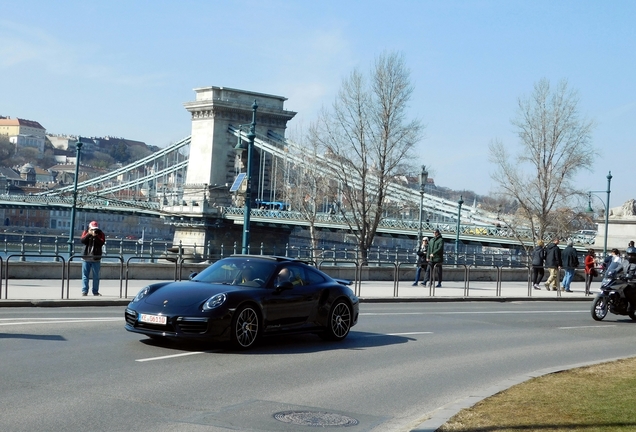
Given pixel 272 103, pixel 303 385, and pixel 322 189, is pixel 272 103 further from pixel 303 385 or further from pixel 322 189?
pixel 303 385

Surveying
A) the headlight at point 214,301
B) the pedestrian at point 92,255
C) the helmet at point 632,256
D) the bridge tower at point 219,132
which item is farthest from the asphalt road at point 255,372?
the bridge tower at point 219,132

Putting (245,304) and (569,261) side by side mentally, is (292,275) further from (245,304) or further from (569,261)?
(569,261)

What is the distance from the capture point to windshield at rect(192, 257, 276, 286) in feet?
45.5

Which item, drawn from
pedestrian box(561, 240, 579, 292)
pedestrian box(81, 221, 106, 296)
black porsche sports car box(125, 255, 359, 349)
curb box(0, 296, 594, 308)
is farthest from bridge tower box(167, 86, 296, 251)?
black porsche sports car box(125, 255, 359, 349)

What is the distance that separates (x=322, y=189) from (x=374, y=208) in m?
10.8

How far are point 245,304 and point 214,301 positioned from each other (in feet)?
1.78

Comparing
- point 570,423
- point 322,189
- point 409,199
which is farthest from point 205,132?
point 570,423

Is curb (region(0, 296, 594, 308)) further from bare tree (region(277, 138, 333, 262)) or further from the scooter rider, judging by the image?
bare tree (region(277, 138, 333, 262))

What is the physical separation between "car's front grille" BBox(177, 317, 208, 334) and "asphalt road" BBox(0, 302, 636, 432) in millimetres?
348

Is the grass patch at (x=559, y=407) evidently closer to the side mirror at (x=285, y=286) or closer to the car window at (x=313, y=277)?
the side mirror at (x=285, y=286)

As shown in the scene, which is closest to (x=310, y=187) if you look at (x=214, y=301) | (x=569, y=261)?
(x=569, y=261)

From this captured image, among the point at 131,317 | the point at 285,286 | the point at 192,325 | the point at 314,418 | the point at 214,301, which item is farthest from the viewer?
the point at 285,286

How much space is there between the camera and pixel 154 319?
1268 centimetres

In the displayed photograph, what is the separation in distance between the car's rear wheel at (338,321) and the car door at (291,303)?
51cm
